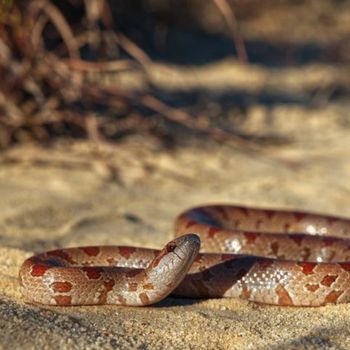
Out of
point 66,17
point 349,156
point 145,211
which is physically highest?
point 66,17

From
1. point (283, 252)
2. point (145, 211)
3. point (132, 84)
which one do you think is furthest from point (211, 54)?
point (283, 252)

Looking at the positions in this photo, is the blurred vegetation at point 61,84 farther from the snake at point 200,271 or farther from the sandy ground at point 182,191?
the snake at point 200,271

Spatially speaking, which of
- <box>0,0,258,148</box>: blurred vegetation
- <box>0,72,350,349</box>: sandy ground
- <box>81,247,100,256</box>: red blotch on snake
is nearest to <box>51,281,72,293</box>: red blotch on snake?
<box>0,72,350,349</box>: sandy ground

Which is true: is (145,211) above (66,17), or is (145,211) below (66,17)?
below

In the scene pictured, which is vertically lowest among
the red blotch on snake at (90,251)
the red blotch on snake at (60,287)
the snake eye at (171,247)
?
the red blotch on snake at (60,287)

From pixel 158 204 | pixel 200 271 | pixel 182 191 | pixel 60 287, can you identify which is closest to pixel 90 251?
pixel 60 287

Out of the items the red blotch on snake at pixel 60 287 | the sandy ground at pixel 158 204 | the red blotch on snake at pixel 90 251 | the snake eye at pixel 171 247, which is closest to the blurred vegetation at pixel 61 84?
the sandy ground at pixel 158 204

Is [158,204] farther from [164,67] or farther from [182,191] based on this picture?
[164,67]

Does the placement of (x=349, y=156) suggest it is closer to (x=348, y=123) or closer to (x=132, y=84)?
(x=348, y=123)
